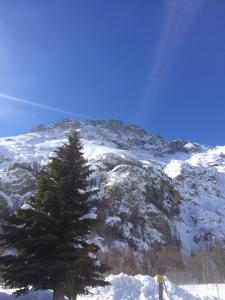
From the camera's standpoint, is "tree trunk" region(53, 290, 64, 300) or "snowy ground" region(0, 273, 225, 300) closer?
"tree trunk" region(53, 290, 64, 300)

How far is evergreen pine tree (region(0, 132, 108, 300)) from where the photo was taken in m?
13.9

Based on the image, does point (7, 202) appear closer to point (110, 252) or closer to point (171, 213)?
point (110, 252)

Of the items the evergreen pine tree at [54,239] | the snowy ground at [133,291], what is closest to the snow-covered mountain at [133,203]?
the snowy ground at [133,291]

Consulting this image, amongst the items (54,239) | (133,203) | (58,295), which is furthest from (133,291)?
(133,203)

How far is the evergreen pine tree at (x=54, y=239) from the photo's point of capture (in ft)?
45.6

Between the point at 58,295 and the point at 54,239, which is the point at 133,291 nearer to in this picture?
the point at 58,295

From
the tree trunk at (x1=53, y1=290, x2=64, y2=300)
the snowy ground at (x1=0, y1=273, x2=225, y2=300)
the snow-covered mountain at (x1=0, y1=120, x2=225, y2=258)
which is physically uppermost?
the snow-covered mountain at (x1=0, y1=120, x2=225, y2=258)

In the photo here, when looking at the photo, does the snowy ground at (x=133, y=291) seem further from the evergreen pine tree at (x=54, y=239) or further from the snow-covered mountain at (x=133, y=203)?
the snow-covered mountain at (x=133, y=203)

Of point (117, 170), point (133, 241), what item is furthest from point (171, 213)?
point (133, 241)

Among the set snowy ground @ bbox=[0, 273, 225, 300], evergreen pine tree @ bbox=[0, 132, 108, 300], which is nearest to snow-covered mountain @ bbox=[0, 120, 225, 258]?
snowy ground @ bbox=[0, 273, 225, 300]

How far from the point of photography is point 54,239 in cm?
1403

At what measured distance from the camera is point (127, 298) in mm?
18703

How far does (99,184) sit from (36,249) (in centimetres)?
12786

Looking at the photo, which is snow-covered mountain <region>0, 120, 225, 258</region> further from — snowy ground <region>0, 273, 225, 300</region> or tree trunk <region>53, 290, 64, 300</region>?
tree trunk <region>53, 290, 64, 300</region>
